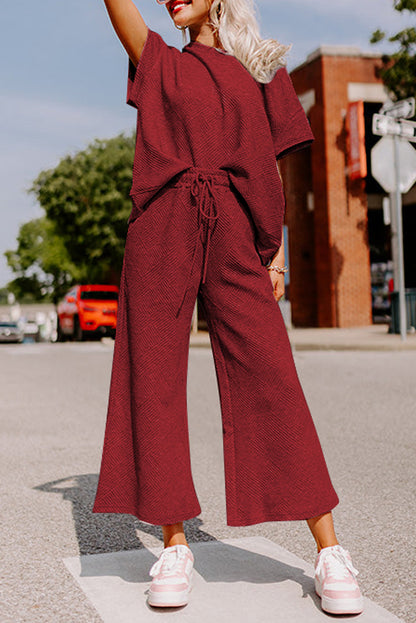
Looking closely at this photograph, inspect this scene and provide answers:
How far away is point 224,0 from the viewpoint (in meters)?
2.35

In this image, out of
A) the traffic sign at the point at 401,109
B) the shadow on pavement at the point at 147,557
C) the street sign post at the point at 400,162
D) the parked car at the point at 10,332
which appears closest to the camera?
the shadow on pavement at the point at 147,557

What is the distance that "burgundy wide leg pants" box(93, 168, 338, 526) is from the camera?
2262 mm

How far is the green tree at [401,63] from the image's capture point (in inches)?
769

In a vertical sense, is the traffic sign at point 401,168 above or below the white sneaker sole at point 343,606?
above

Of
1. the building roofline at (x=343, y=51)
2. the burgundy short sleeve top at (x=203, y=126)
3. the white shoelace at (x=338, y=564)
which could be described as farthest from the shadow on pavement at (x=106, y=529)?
the building roofline at (x=343, y=51)

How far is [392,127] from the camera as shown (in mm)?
14266

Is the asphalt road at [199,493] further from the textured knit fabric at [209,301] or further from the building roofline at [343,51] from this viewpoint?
the building roofline at [343,51]

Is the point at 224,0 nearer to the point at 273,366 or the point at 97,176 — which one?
the point at 273,366

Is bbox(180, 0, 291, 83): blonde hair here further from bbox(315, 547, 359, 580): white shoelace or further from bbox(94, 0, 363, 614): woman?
bbox(315, 547, 359, 580): white shoelace

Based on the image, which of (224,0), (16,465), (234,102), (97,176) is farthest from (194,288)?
(97,176)

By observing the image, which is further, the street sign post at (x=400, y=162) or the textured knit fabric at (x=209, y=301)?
the street sign post at (x=400, y=162)

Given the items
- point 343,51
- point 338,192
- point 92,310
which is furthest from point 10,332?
point 343,51

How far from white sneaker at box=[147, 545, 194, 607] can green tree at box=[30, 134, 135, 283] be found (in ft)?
99.1

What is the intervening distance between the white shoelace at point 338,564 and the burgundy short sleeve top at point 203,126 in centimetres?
92
